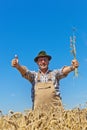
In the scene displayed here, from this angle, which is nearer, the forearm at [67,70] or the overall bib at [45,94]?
the overall bib at [45,94]

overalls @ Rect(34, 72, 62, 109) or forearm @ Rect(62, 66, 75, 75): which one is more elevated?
forearm @ Rect(62, 66, 75, 75)

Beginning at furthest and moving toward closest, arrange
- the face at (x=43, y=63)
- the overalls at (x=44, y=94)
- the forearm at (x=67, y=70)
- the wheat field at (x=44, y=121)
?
the forearm at (x=67, y=70), the face at (x=43, y=63), the overalls at (x=44, y=94), the wheat field at (x=44, y=121)

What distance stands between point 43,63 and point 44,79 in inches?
15.8

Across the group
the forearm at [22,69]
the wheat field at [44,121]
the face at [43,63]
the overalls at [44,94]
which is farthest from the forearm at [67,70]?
→ the wheat field at [44,121]

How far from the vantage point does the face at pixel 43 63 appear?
352 inches

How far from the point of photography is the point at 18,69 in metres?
9.09

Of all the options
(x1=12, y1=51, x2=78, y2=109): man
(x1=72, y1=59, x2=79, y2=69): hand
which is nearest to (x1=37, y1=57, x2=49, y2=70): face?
(x1=12, y1=51, x2=78, y2=109): man

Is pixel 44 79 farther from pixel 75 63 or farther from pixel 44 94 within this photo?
pixel 75 63

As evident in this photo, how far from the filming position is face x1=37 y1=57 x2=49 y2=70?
29.3ft

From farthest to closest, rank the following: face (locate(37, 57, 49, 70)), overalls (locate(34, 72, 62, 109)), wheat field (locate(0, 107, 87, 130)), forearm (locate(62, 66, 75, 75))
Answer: forearm (locate(62, 66, 75, 75)) → face (locate(37, 57, 49, 70)) → overalls (locate(34, 72, 62, 109)) → wheat field (locate(0, 107, 87, 130))

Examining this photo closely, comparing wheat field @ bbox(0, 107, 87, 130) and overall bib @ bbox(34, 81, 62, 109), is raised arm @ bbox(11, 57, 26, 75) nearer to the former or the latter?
overall bib @ bbox(34, 81, 62, 109)

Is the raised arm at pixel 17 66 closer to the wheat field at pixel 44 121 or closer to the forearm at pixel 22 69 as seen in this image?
the forearm at pixel 22 69

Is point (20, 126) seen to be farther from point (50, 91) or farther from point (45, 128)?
point (50, 91)

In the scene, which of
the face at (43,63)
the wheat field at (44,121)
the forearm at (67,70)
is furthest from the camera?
the forearm at (67,70)
